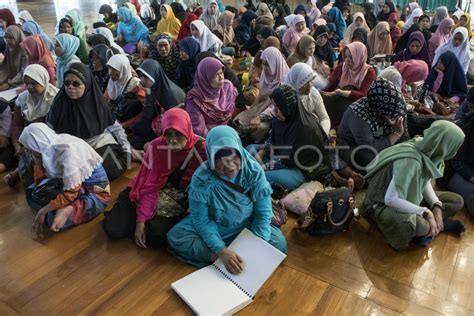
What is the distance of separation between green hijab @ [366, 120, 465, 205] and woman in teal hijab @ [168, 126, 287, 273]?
0.68m

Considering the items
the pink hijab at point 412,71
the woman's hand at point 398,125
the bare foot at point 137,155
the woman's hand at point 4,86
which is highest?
the pink hijab at point 412,71

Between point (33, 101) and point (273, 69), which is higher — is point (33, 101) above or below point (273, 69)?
below

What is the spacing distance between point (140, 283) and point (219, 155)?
74 cm

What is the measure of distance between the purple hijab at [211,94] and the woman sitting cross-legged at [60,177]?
3.46ft

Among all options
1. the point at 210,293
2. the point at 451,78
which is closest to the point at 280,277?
the point at 210,293

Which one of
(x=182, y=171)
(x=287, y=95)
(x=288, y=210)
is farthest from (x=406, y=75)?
(x=182, y=171)

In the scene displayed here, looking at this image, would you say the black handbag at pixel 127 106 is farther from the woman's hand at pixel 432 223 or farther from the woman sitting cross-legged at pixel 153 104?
the woman's hand at pixel 432 223

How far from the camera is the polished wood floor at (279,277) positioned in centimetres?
173

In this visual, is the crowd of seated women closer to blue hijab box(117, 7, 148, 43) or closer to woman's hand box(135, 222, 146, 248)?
woman's hand box(135, 222, 146, 248)

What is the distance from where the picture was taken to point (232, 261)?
174 centimetres

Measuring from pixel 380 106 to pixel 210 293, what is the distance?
159 centimetres

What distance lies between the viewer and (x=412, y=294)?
179cm

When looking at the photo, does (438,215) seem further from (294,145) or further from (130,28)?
(130,28)

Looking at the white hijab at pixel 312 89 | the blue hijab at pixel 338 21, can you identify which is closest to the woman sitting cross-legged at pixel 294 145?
the white hijab at pixel 312 89
